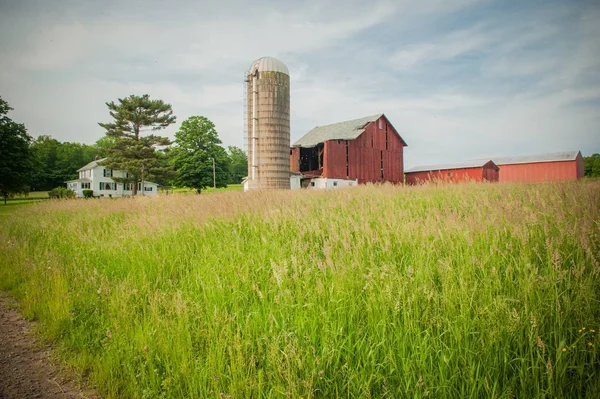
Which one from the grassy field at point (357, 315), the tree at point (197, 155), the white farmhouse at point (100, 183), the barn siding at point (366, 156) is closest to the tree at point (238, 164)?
the white farmhouse at point (100, 183)

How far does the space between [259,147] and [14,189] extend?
32864mm

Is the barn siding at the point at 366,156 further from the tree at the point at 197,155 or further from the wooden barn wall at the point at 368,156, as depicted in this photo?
the tree at the point at 197,155

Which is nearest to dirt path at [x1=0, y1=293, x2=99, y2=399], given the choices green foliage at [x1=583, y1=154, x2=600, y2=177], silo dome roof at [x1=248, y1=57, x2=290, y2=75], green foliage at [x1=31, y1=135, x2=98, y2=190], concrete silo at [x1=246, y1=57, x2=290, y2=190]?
concrete silo at [x1=246, y1=57, x2=290, y2=190]

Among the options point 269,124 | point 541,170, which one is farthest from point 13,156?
point 541,170

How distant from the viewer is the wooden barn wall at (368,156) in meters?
30.5

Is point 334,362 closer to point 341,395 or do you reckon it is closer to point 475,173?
point 341,395

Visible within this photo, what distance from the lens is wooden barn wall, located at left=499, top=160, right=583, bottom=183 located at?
1544 inches

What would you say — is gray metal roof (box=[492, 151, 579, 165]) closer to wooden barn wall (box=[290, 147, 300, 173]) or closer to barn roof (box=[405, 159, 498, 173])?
barn roof (box=[405, 159, 498, 173])

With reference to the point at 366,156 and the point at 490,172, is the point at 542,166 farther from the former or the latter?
the point at 366,156

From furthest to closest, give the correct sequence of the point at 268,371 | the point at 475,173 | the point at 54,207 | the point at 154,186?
the point at 154,186
the point at 475,173
the point at 54,207
the point at 268,371

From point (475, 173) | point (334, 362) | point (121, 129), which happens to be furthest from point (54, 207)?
point (475, 173)

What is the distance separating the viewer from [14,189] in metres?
33.2

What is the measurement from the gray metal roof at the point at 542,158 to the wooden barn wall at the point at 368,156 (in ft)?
73.7

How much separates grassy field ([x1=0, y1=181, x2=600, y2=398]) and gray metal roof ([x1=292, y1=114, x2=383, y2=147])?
27.5m
